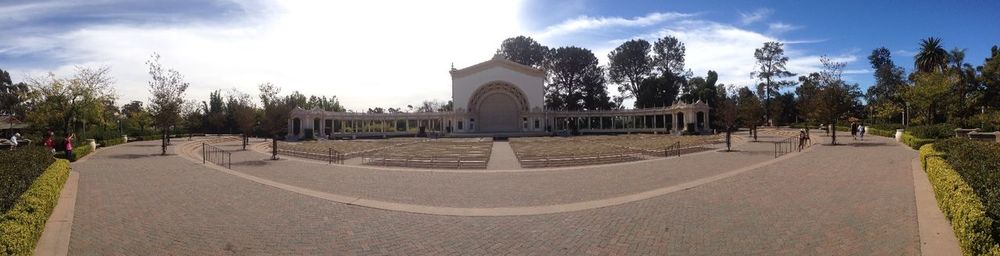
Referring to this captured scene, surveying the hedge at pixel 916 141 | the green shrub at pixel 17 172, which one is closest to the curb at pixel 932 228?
the green shrub at pixel 17 172

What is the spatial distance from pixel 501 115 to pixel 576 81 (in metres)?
16.5

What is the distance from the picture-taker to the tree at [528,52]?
80.6 meters

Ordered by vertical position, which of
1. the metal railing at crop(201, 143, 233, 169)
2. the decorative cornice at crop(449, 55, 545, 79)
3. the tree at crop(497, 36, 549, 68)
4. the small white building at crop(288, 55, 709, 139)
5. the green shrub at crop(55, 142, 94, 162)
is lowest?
the metal railing at crop(201, 143, 233, 169)

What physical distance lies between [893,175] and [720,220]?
945 centimetres

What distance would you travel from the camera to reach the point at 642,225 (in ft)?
26.0

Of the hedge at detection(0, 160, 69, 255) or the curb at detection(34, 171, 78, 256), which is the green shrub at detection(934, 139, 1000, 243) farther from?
the curb at detection(34, 171, 78, 256)

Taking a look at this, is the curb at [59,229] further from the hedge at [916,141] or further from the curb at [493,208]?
the hedge at [916,141]

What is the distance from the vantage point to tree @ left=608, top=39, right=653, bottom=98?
76812mm

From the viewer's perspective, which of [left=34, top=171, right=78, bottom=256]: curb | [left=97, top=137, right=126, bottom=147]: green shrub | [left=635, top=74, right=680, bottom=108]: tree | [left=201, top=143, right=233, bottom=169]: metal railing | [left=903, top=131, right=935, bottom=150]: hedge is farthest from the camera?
[left=635, top=74, right=680, bottom=108]: tree

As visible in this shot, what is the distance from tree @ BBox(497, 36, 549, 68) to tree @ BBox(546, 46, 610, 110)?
2496 mm

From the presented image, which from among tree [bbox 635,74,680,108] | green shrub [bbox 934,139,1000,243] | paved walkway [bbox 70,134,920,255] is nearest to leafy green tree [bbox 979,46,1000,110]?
green shrub [bbox 934,139,1000,243]

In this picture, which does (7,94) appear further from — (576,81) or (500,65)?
(576,81)

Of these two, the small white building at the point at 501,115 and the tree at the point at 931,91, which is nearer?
the tree at the point at 931,91

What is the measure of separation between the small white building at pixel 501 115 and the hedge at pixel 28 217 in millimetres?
53578
